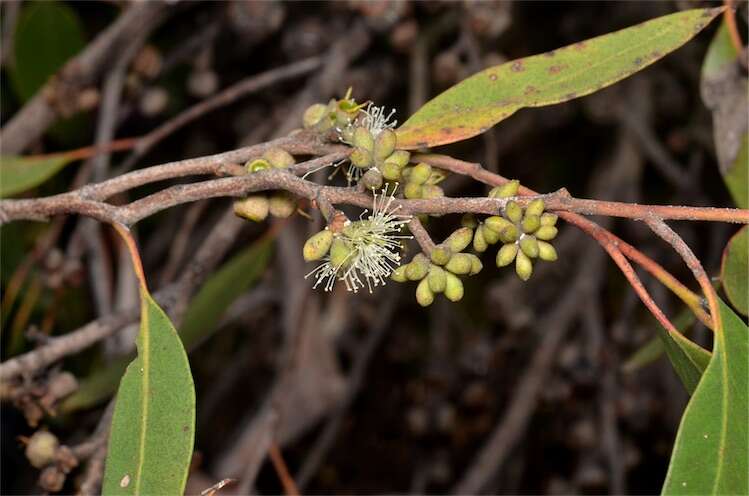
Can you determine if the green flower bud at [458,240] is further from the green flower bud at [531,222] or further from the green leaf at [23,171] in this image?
the green leaf at [23,171]

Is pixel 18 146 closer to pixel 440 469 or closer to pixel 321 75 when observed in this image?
pixel 321 75

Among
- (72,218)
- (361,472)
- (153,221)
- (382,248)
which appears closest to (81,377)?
(72,218)

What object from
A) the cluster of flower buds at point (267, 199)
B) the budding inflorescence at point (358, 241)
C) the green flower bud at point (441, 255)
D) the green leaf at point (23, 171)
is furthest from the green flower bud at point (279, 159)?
the green leaf at point (23, 171)

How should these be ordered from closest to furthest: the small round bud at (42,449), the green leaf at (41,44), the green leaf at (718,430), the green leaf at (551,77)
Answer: the green leaf at (718,430) → the green leaf at (551,77) → the small round bud at (42,449) → the green leaf at (41,44)

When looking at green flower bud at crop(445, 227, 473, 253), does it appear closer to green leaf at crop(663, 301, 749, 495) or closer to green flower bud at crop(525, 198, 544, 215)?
green flower bud at crop(525, 198, 544, 215)

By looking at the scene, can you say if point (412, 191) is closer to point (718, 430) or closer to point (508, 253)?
point (508, 253)

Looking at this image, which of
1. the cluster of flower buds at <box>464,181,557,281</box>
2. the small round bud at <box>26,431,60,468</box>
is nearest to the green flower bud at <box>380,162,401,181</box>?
the cluster of flower buds at <box>464,181,557,281</box>

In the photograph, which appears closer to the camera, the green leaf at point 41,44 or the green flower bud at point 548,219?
the green flower bud at point 548,219
